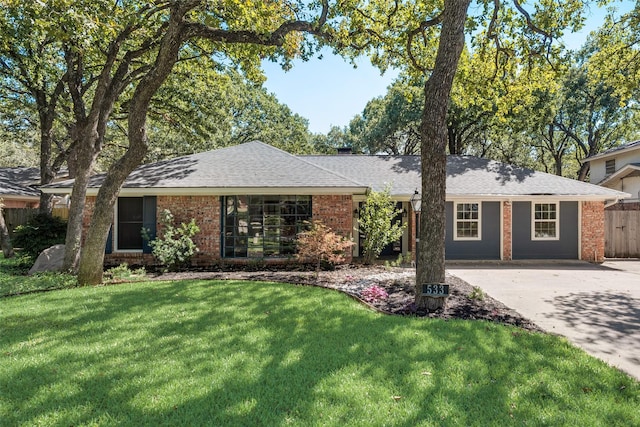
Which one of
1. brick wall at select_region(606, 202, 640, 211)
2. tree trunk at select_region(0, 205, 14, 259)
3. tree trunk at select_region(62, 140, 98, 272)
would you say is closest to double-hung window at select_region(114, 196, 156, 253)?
tree trunk at select_region(62, 140, 98, 272)

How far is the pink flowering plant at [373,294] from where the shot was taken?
266 inches

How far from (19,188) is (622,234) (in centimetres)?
3035

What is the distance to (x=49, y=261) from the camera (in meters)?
9.77

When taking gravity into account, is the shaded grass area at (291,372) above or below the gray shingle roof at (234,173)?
below

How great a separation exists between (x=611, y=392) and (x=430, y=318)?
2.37 metres

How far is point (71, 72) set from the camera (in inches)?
448

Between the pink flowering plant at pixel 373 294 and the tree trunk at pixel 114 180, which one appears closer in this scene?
the pink flowering plant at pixel 373 294

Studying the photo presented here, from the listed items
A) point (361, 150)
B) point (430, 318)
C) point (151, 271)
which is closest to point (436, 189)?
point (430, 318)

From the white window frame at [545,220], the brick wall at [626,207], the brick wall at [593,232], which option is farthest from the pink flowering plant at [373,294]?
the brick wall at [626,207]

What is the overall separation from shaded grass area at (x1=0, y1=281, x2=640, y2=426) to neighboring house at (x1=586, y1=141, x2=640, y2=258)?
12021mm

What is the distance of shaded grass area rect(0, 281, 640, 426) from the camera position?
292 cm

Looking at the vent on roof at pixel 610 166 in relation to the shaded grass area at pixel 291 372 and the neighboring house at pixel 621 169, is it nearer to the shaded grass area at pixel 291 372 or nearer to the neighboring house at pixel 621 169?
the neighboring house at pixel 621 169

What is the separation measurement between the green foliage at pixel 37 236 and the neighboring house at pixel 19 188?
30.2ft

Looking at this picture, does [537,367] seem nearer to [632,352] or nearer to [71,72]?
[632,352]
